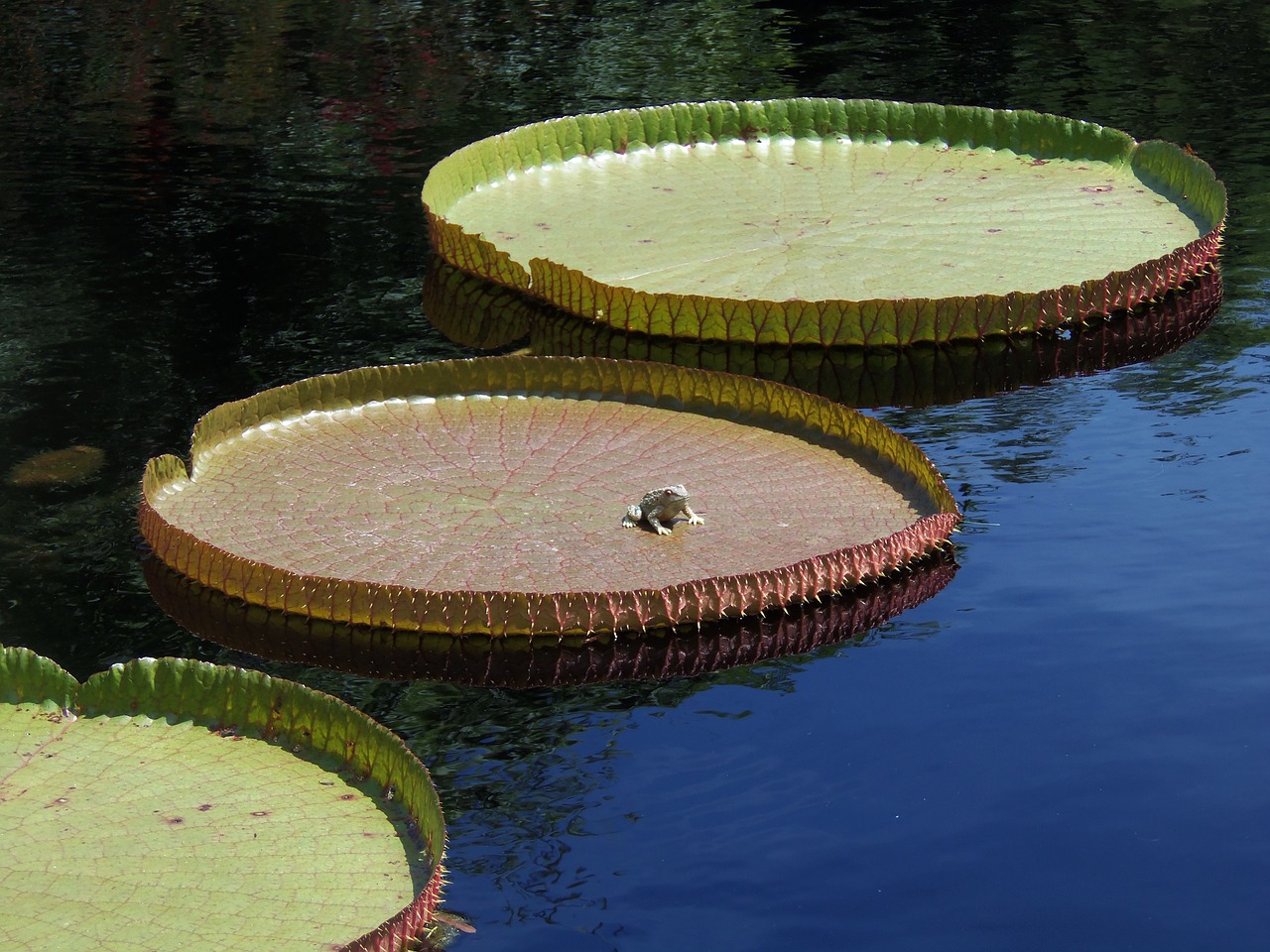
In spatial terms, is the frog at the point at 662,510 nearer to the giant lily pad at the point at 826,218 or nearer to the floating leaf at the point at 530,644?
the floating leaf at the point at 530,644

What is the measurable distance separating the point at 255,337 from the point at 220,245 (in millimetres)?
1154

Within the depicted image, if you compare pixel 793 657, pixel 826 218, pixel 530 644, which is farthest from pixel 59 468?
pixel 826 218

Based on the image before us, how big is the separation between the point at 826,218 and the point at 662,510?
2751 millimetres

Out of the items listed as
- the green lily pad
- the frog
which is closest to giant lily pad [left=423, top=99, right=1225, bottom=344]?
the frog

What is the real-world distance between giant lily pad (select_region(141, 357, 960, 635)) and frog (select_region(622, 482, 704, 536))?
3cm

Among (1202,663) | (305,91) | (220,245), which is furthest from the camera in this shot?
(305,91)

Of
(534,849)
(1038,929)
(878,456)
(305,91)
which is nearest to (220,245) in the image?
(305,91)

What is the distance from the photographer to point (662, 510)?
4.27 meters

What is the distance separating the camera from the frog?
423cm

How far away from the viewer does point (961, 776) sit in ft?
11.3

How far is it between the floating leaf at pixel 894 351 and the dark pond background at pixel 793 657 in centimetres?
13

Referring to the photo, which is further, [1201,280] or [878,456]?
[1201,280]

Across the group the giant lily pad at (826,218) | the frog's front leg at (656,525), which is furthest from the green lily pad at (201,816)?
the giant lily pad at (826,218)

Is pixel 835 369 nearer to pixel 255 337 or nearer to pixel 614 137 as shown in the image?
pixel 255 337
